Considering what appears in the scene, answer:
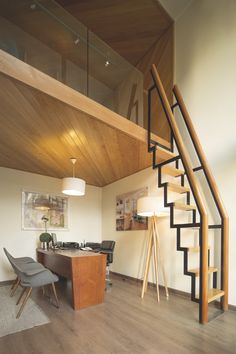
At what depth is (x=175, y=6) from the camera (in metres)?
4.34

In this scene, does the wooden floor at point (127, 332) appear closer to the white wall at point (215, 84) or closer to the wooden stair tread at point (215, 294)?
the wooden stair tread at point (215, 294)

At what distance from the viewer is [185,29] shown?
14.2 feet

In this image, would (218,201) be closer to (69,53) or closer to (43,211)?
(69,53)

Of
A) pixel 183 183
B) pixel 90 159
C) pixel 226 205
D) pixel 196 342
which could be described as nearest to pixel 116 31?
pixel 90 159

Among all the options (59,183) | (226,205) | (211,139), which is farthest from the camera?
(59,183)

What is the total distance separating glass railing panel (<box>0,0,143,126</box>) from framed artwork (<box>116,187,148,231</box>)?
179 centimetres

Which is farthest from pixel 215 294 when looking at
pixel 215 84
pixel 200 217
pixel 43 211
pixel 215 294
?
pixel 43 211

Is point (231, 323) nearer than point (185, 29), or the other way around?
point (231, 323)

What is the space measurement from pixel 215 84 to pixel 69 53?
2.48 meters

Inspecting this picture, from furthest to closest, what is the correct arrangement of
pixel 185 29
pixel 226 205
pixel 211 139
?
1. pixel 185 29
2. pixel 211 139
3. pixel 226 205

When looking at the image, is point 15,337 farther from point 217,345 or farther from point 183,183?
point 183,183

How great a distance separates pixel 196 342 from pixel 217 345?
20 centimetres

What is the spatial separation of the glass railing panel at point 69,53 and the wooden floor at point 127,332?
3034mm

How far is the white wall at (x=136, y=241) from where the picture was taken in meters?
3.87
